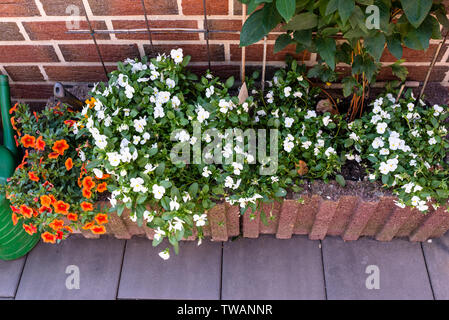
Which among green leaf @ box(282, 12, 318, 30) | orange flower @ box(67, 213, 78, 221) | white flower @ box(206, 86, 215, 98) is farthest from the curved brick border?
green leaf @ box(282, 12, 318, 30)

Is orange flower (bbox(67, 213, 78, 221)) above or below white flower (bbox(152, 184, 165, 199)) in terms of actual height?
below

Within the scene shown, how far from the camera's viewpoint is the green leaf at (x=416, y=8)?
40.4 inches

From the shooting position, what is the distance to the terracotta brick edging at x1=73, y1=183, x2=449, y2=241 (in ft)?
5.01

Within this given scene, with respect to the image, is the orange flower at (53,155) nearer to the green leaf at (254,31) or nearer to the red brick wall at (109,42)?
the red brick wall at (109,42)

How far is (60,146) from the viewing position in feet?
4.86

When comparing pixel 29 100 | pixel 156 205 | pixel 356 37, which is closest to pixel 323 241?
pixel 156 205

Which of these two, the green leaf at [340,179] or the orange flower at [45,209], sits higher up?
the green leaf at [340,179]

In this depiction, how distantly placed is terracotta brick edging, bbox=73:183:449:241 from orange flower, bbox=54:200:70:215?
15cm

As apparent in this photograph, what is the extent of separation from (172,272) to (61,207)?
57cm

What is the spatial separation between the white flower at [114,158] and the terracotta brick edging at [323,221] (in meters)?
0.27

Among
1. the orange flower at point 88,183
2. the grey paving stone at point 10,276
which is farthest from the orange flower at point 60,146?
the grey paving stone at point 10,276

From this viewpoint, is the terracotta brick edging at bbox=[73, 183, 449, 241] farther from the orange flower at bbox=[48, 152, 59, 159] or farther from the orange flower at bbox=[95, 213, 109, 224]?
the orange flower at bbox=[48, 152, 59, 159]

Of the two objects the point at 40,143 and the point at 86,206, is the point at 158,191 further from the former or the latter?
the point at 40,143

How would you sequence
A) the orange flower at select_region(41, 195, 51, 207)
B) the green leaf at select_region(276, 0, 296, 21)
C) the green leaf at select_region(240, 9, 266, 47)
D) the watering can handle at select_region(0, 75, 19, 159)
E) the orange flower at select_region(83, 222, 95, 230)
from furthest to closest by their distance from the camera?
the watering can handle at select_region(0, 75, 19, 159), the orange flower at select_region(83, 222, 95, 230), the orange flower at select_region(41, 195, 51, 207), the green leaf at select_region(240, 9, 266, 47), the green leaf at select_region(276, 0, 296, 21)
